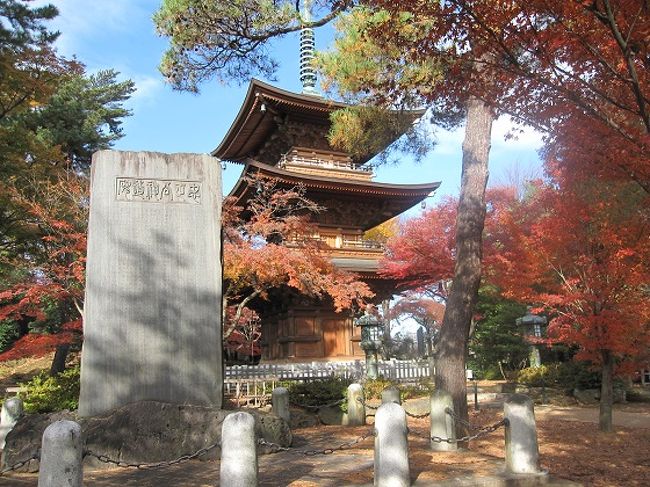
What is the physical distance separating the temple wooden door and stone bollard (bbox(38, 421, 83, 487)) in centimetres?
1556

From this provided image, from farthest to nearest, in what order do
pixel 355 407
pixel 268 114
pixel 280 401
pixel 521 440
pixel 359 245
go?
pixel 268 114, pixel 359 245, pixel 355 407, pixel 280 401, pixel 521 440

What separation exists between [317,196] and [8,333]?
58.9ft

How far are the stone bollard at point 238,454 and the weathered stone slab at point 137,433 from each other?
7.33ft

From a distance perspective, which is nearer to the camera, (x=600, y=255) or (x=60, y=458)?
(x=60, y=458)

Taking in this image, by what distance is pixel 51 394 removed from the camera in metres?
11.9

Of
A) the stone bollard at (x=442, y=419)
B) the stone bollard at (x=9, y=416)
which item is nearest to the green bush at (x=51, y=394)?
the stone bollard at (x=9, y=416)

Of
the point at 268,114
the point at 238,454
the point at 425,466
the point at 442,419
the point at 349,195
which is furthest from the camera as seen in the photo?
the point at 268,114

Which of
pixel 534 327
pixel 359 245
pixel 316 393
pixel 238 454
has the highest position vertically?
pixel 359 245

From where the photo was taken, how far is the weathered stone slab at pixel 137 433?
6105 millimetres

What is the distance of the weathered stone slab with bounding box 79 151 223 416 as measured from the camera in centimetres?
670

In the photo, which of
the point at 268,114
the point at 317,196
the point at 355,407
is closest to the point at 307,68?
the point at 268,114

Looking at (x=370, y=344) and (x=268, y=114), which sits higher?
(x=268, y=114)

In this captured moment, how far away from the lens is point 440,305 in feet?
105

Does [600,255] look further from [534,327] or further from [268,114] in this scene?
[268,114]
